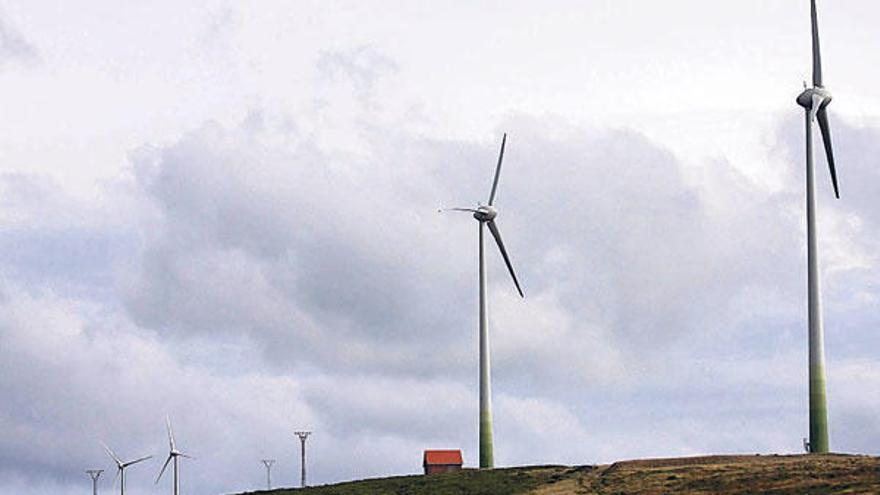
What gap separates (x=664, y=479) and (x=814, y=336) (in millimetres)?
25024

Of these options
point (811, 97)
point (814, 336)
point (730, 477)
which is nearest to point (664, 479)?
point (730, 477)

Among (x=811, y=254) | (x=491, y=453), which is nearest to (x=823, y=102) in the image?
(x=811, y=254)

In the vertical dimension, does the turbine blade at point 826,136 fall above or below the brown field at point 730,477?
above

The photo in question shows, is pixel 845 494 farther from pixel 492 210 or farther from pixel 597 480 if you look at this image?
pixel 492 210

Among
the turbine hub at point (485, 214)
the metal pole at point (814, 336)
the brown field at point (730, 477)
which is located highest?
the turbine hub at point (485, 214)

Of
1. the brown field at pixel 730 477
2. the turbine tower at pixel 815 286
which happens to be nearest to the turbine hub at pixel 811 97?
the turbine tower at pixel 815 286

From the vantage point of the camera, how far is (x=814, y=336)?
154 meters

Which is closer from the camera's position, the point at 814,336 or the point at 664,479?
the point at 814,336

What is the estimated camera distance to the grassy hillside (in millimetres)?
154500

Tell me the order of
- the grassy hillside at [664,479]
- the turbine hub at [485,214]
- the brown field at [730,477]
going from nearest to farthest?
1. the brown field at [730,477]
2. the grassy hillside at [664,479]
3. the turbine hub at [485,214]

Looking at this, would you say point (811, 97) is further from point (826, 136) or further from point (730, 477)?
point (730, 477)

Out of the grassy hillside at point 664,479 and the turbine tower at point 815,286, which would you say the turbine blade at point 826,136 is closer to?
the turbine tower at point 815,286

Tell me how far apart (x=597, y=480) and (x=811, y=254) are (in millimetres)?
36659

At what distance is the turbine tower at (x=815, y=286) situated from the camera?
153m
